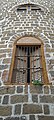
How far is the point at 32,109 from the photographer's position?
4.44 meters

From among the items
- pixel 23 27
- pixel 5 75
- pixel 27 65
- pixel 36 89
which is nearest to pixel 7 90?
pixel 5 75

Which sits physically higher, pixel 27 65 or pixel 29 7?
pixel 29 7

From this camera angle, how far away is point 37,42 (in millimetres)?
6418

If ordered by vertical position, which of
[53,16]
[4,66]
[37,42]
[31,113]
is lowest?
[31,113]

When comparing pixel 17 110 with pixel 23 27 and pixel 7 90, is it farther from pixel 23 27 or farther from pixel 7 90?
pixel 23 27

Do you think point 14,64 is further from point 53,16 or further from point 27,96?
point 53,16

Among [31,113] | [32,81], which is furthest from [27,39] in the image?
[31,113]

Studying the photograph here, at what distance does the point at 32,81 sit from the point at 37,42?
58.7 inches

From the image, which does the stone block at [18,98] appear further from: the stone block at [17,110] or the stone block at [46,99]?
the stone block at [46,99]

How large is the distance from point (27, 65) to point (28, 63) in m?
0.09

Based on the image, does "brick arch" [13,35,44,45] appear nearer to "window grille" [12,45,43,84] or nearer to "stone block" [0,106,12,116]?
"window grille" [12,45,43,84]

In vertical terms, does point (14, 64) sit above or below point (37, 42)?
below

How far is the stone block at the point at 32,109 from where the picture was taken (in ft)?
14.4

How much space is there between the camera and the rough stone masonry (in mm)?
4422
